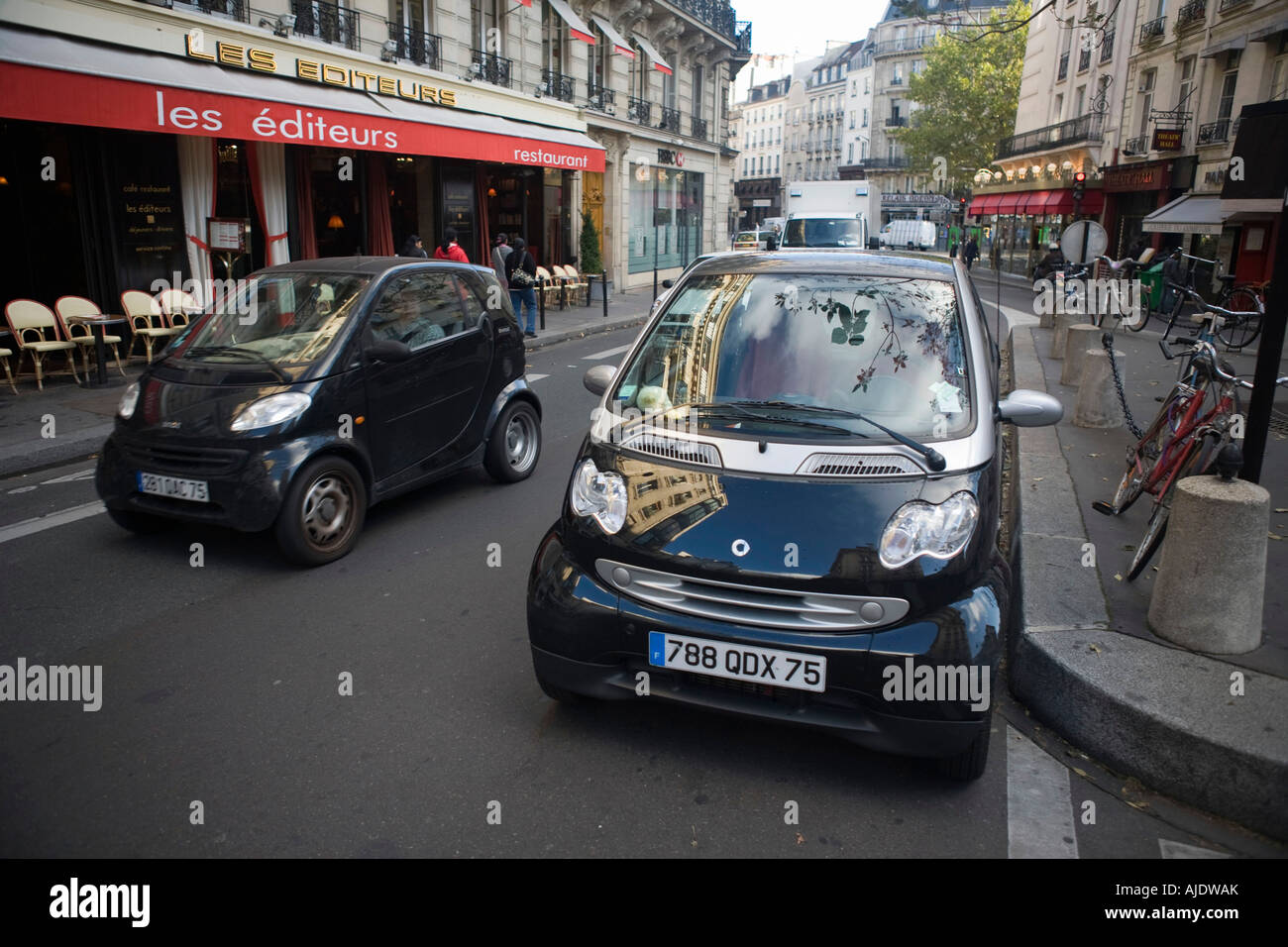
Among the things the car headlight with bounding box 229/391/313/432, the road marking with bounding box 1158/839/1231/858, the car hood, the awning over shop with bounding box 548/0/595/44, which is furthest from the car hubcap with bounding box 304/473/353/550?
the awning over shop with bounding box 548/0/595/44

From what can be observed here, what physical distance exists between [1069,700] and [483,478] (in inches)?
189

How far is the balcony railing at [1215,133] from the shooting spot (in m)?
24.8

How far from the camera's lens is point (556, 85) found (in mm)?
22812

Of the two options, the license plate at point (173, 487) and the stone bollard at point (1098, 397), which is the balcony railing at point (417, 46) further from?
the license plate at point (173, 487)

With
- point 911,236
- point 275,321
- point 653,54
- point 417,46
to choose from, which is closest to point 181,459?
point 275,321

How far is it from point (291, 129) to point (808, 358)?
11135 millimetres

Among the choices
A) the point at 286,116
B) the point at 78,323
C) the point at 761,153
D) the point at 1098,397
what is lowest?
the point at 1098,397

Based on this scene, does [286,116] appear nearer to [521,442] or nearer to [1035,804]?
[521,442]

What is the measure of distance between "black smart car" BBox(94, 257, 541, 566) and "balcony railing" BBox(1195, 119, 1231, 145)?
1026 inches

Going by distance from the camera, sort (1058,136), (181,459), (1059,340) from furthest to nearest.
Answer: (1058,136) < (1059,340) < (181,459)

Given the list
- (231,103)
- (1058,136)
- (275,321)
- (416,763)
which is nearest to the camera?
(416,763)

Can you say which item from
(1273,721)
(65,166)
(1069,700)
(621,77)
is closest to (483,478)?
(1069,700)

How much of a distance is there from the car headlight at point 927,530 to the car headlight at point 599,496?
3.05 feet

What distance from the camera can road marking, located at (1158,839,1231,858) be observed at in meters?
2.84
